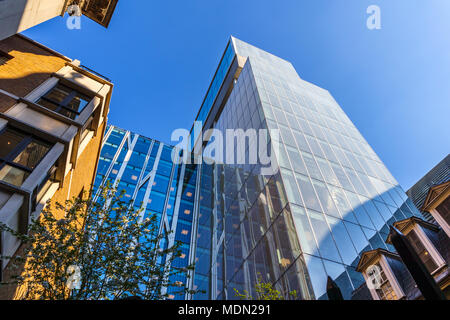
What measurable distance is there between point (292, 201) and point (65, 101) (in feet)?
43.5

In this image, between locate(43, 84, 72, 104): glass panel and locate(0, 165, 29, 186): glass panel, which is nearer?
locate(0, 165, 29, 186): glass panel

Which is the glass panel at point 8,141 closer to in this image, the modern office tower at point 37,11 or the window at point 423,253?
the modern office tower at point 37,11

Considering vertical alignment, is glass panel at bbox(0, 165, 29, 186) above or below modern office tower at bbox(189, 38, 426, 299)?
below

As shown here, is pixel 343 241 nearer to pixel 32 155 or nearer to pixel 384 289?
pixel 384 289

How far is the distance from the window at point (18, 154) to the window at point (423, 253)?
16.0 metres

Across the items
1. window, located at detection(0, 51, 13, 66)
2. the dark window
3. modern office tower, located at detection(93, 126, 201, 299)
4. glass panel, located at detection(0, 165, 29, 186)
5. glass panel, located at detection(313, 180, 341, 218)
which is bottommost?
glass panel, located at detection(0, 165, 29, 186)

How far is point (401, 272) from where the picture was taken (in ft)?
39.8

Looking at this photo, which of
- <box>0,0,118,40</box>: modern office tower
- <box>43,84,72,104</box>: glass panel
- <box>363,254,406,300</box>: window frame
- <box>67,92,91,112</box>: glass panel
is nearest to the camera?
<box>0,0,118,40</box>: modern office tower

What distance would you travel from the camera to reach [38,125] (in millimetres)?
10359

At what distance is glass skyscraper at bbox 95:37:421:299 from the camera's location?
1441cm

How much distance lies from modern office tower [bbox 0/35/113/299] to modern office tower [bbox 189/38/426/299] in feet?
33.5

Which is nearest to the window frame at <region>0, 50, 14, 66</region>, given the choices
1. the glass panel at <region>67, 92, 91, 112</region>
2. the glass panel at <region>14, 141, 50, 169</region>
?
the glass panel at <region>67, 92, 91, 112</region>

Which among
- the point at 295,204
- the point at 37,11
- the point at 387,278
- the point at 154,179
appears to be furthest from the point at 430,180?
the point at 154,179

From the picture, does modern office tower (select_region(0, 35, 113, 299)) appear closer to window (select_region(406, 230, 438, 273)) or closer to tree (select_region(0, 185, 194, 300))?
tree (select_region(0, 185, 194, 300))
